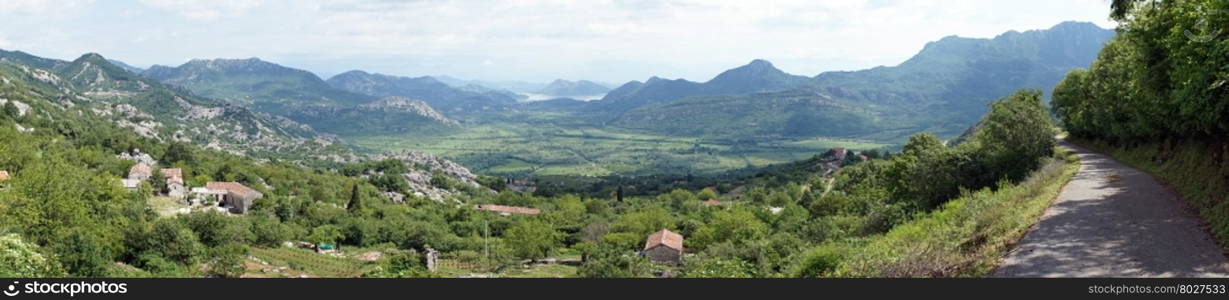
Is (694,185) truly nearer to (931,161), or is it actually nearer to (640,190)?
(640,190)

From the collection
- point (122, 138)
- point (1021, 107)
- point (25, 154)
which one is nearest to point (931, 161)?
point (1021, 107)

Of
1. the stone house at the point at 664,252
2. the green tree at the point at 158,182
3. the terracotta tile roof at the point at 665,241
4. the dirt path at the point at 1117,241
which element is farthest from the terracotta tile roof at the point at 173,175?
the dirt path at the point at 1117,241

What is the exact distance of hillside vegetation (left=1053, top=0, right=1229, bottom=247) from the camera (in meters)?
15.2

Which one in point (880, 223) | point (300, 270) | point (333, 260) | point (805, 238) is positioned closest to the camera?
point (880, 223)

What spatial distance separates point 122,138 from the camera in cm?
10962

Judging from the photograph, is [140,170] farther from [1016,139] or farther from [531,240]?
[1016,139]

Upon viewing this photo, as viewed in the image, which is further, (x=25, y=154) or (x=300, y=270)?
(x=25, y=154)

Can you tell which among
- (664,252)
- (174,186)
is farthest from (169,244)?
(174,186)

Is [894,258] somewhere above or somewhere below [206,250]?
above

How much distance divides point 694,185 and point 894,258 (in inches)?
5939

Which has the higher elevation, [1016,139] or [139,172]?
[1016,139]

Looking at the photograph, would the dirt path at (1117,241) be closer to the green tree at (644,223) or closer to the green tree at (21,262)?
the green tree at (21,262)

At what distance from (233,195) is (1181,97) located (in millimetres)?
84557

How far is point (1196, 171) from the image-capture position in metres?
21.2
